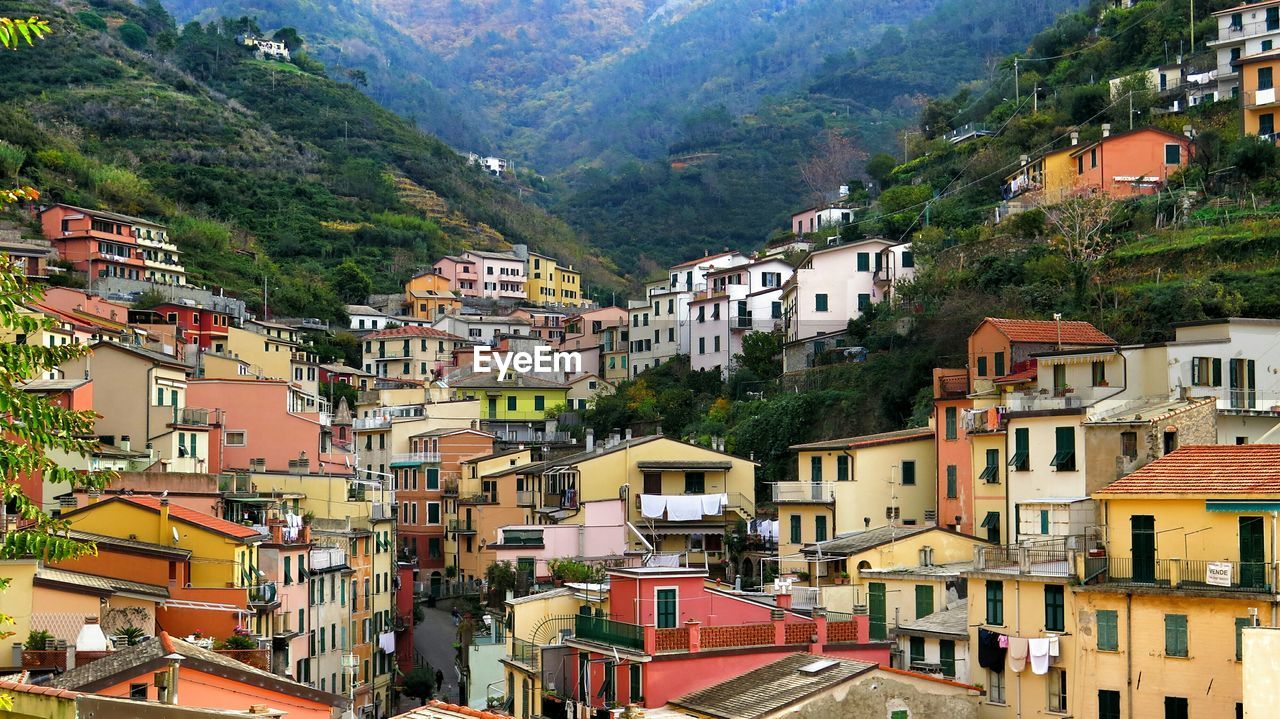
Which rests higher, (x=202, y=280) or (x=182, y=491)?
(x=202, y=280)

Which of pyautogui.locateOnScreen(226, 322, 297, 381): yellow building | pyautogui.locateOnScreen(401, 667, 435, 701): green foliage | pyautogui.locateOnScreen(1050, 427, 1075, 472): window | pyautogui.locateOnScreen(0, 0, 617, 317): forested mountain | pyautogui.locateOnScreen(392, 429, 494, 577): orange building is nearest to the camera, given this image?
pyautogui.locateOnScreen(1050, 427, 1075, 472): window

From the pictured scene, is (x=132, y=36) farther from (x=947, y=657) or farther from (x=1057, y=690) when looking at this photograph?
(x=1057, y=690)

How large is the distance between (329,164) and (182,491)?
11780 centimetres

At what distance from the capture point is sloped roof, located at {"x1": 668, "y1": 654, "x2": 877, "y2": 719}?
27625mm

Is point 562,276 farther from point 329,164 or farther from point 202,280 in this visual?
point 202,280

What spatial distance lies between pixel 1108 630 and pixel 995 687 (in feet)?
11.0

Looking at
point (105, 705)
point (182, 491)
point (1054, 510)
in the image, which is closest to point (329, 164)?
point (182, 491)

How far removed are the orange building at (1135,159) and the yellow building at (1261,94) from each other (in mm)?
2752

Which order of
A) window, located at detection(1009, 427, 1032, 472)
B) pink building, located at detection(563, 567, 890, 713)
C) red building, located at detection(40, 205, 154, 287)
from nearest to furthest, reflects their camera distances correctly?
1. pink building, located at detection(563, 567, 890, 713)
2. window, located at detection(1009, 427, 1032, 472)
3. red building, located at detection(40, 205, 154, 287)

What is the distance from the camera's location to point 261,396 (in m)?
52.6

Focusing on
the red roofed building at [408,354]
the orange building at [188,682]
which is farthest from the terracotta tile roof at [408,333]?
the orange building at [188,682]

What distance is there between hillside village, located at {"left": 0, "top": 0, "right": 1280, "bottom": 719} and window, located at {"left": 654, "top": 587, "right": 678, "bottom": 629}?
0.27 feet

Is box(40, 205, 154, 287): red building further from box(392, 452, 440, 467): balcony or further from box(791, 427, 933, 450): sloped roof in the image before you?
box(791, 427, 933, 450): sloped roof

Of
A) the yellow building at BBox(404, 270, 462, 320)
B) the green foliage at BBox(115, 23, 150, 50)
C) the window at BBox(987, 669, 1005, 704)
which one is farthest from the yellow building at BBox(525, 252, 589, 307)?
the window at BBox(987, 669, 1005, 704)
